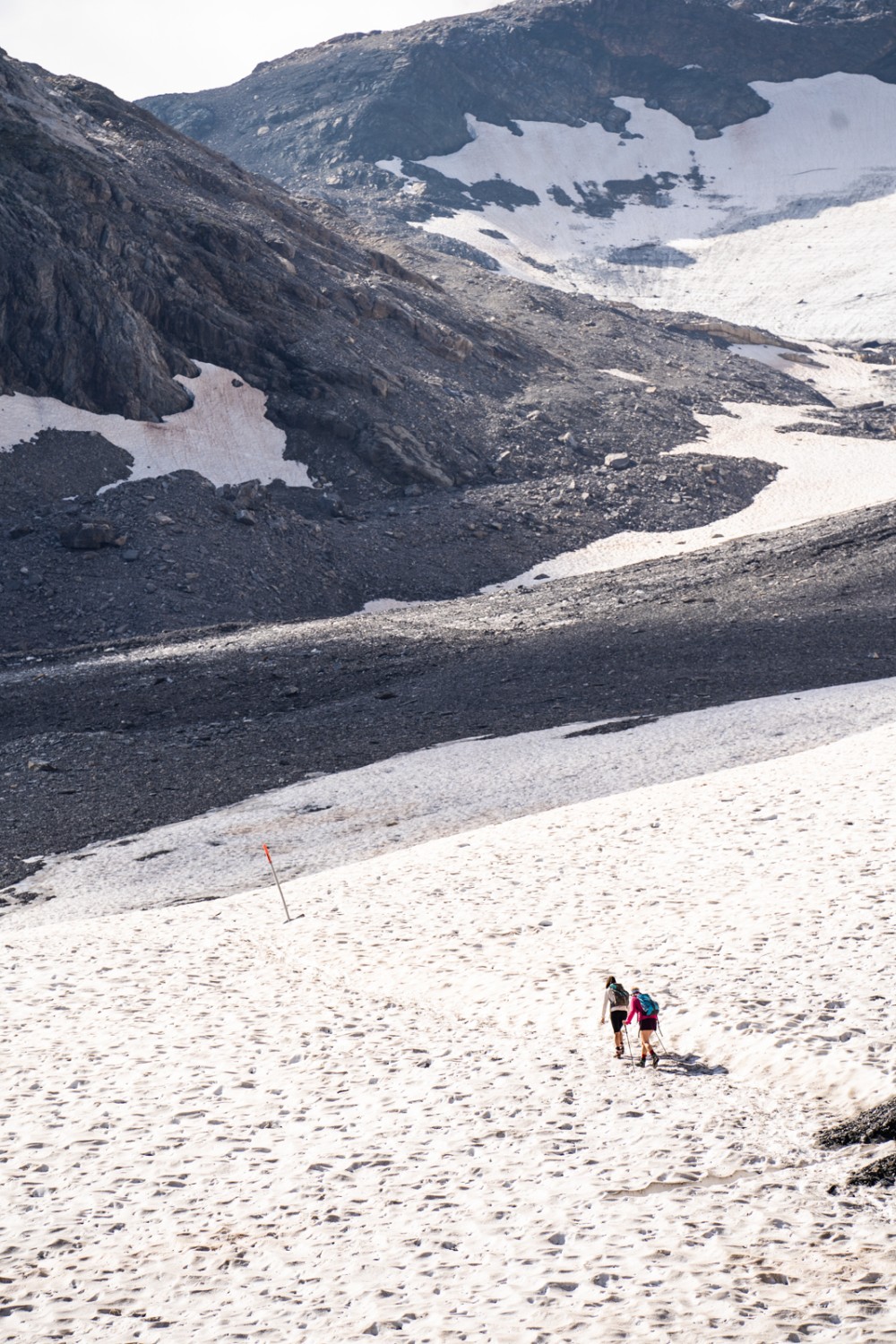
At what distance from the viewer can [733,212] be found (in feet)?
404

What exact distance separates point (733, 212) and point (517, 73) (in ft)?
127

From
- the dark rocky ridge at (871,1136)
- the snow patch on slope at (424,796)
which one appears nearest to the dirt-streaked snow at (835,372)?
the snow patch on slope at (424,796)

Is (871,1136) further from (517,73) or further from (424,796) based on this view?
(517,73)

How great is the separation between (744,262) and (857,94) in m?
44.5

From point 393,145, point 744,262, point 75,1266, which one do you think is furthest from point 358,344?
point 393,145

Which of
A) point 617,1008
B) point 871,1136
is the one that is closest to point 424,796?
point 617,1008

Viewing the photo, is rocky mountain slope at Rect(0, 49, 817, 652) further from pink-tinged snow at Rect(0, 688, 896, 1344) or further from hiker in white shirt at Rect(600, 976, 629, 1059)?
hiker in white shirt at Rect(600, 976, 629, 1059)

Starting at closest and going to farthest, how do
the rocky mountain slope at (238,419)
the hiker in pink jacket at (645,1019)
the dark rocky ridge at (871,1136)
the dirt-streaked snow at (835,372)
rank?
the dark rocky ridge at (871,1136), the hiker in pink jacket at (645,1019), the rocky mountain slope at (238,419), the dirt-streaked snow at (835,372)

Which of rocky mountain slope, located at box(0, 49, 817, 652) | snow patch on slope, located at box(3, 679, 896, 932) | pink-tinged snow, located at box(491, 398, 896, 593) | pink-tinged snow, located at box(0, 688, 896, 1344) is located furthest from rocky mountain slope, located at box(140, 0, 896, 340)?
pink-tinged snow, located at box(0, 688, 896, 1344)

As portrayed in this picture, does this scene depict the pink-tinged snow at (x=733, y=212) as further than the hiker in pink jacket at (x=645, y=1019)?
Yes

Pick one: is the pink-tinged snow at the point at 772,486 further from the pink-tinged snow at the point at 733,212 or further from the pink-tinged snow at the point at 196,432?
the pink-tinged snow at the point at 733,212

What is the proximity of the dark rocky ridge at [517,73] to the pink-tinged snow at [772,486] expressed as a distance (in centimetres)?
8290

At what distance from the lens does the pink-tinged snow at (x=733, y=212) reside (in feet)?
347

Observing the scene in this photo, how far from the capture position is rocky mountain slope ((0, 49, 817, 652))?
127 feet
